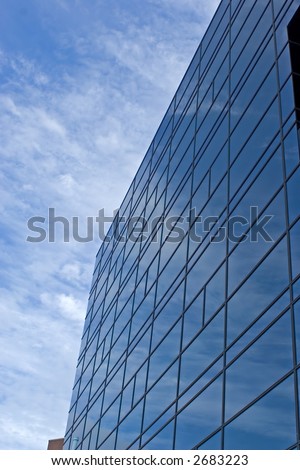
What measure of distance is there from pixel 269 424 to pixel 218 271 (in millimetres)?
6003

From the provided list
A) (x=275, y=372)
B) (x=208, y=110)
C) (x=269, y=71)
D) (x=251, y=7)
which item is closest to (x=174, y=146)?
(x=208, y=110)

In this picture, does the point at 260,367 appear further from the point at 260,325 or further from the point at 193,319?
the point at 193,319

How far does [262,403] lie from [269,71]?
10.0 meters

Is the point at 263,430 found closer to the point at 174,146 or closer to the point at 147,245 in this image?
the point at 147,245

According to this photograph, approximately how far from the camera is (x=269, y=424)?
1312 cm

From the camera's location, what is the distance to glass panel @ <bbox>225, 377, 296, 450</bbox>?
41.0 feet

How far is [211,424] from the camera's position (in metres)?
16.0

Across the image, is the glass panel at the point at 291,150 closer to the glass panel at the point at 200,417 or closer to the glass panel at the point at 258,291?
the glass panel at the point at 258,291

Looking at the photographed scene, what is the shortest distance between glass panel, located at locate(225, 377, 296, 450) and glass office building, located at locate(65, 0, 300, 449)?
38 mm

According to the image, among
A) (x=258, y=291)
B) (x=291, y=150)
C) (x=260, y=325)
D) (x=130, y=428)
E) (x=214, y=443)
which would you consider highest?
(x=291, y=150)

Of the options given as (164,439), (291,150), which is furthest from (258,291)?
(164,439)

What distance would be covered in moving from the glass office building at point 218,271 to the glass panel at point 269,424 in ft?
0.12

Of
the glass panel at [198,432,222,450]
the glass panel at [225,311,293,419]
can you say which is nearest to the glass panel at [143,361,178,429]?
the glass panel at [198,432,222,450]
